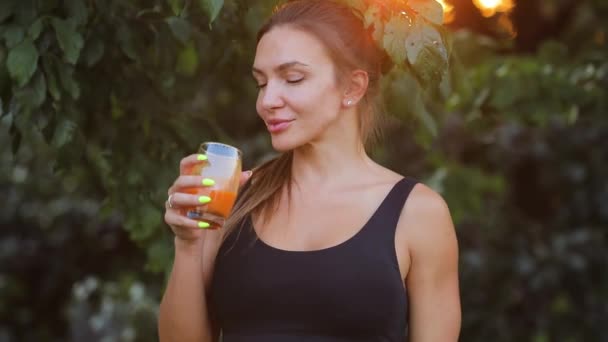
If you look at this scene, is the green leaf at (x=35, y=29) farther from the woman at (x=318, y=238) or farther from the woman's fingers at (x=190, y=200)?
the woman's fingers at (x=190, y=200)

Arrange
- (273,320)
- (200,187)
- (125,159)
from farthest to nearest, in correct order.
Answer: (125,159)
(273,320)
(200,187)

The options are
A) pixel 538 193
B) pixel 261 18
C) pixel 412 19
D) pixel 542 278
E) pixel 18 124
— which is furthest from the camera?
pixel 538 193

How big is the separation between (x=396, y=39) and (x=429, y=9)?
0.15 meters

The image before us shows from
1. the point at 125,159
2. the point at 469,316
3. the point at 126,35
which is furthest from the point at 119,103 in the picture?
the point at 469,316

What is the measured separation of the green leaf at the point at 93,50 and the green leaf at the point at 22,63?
0.40m

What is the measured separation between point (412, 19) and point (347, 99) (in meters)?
0.30

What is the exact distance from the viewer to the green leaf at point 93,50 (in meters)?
3.85

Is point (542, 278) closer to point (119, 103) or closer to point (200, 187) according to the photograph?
point (119, 103)

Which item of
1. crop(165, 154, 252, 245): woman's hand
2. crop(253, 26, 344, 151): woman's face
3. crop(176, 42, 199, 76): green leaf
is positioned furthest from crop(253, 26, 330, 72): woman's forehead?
crop(176, 42, 199, 76): green leaf

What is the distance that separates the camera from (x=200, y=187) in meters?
2.65

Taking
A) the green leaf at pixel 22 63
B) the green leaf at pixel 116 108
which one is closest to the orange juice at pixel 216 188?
the green leaf at pixel 22 63

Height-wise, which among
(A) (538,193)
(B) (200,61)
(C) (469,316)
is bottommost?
(C) (469,316)

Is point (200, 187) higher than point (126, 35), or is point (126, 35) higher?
point (126, 35)

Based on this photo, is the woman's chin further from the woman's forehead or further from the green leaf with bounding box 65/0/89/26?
the green leaf with bounding box 65/0/89/26
